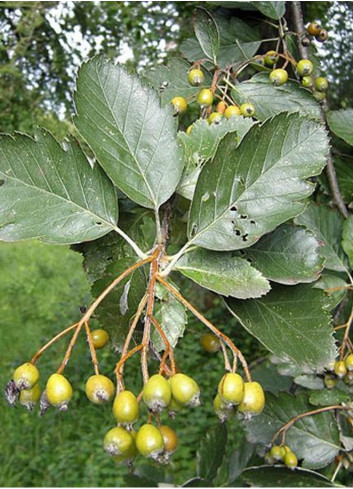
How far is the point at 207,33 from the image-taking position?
45.5 inches

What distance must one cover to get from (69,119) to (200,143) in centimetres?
267

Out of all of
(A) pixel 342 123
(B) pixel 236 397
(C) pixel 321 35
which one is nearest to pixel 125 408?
(B) pixel 236 397

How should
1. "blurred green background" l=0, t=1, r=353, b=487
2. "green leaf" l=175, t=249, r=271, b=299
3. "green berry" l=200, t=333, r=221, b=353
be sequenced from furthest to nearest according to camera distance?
1. "blurred green background" l=0, t=1, r=353, b=487
2. "green berry" l=200, t=333, r=221, b=353
3. "green leaf" l=175, t=249, r=271, b=299

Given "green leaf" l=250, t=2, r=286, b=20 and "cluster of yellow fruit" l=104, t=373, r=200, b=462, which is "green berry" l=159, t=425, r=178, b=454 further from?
"green leaf" l=250, t=2, r=286, b=20

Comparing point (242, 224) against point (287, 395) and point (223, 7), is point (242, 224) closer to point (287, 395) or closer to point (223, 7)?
A: point (287, 395)

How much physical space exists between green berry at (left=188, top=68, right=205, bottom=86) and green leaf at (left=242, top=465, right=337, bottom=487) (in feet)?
2.46

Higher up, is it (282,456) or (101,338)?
(101,338)

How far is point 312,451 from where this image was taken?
124 cm

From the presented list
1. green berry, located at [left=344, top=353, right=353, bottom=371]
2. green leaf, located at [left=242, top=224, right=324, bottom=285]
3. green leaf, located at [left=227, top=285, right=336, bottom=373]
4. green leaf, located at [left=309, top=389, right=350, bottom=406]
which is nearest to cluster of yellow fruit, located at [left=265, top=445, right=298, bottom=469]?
green leaf, located at [left=309, top=389, right=350, bottom=406]

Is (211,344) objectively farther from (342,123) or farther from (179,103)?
(342,123)

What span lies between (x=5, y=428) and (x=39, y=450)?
0.33 meters

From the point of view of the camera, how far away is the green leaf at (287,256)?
0.86 m

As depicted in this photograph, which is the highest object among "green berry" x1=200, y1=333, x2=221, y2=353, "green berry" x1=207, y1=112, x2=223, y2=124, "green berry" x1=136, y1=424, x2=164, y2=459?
"green berry" x1=207, y1=112, x2=223, y2=124

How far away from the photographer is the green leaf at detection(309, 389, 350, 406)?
1.18 m
